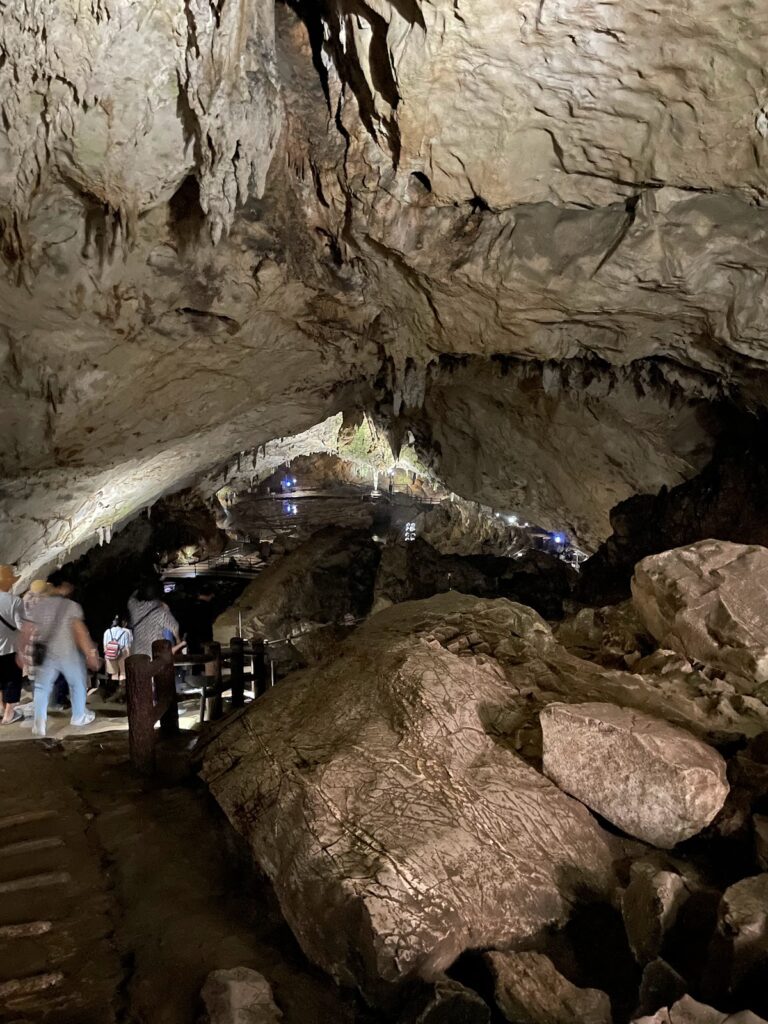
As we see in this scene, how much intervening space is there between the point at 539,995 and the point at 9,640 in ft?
17.0

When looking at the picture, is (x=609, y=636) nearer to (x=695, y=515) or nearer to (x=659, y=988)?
(x=659, y=988)

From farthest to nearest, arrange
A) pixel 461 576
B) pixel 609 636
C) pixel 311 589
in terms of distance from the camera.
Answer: pixel 311 589 < pixel 461 576 < pixel 609 636

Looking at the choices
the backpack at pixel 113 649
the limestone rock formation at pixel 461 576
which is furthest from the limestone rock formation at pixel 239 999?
the limestone rock formation at pixel 461 576

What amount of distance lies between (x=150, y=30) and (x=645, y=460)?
7.93 meters

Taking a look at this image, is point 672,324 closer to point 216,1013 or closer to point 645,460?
point 645,460

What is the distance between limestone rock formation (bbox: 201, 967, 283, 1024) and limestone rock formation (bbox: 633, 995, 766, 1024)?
1140 mm

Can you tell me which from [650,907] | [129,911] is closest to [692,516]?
[650,907]

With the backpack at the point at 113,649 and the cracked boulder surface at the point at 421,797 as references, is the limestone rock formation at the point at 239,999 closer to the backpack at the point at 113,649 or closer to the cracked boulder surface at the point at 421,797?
the cracked boulder surface at the point at 421,797

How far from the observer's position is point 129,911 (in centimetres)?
292

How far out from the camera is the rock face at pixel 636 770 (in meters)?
2.76

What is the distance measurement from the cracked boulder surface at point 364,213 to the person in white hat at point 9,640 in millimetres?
1909

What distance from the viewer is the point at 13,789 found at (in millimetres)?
4047

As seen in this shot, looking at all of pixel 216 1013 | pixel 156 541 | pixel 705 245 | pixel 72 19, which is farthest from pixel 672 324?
pixel 156 541

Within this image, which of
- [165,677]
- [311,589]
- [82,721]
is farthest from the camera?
[311,589]
